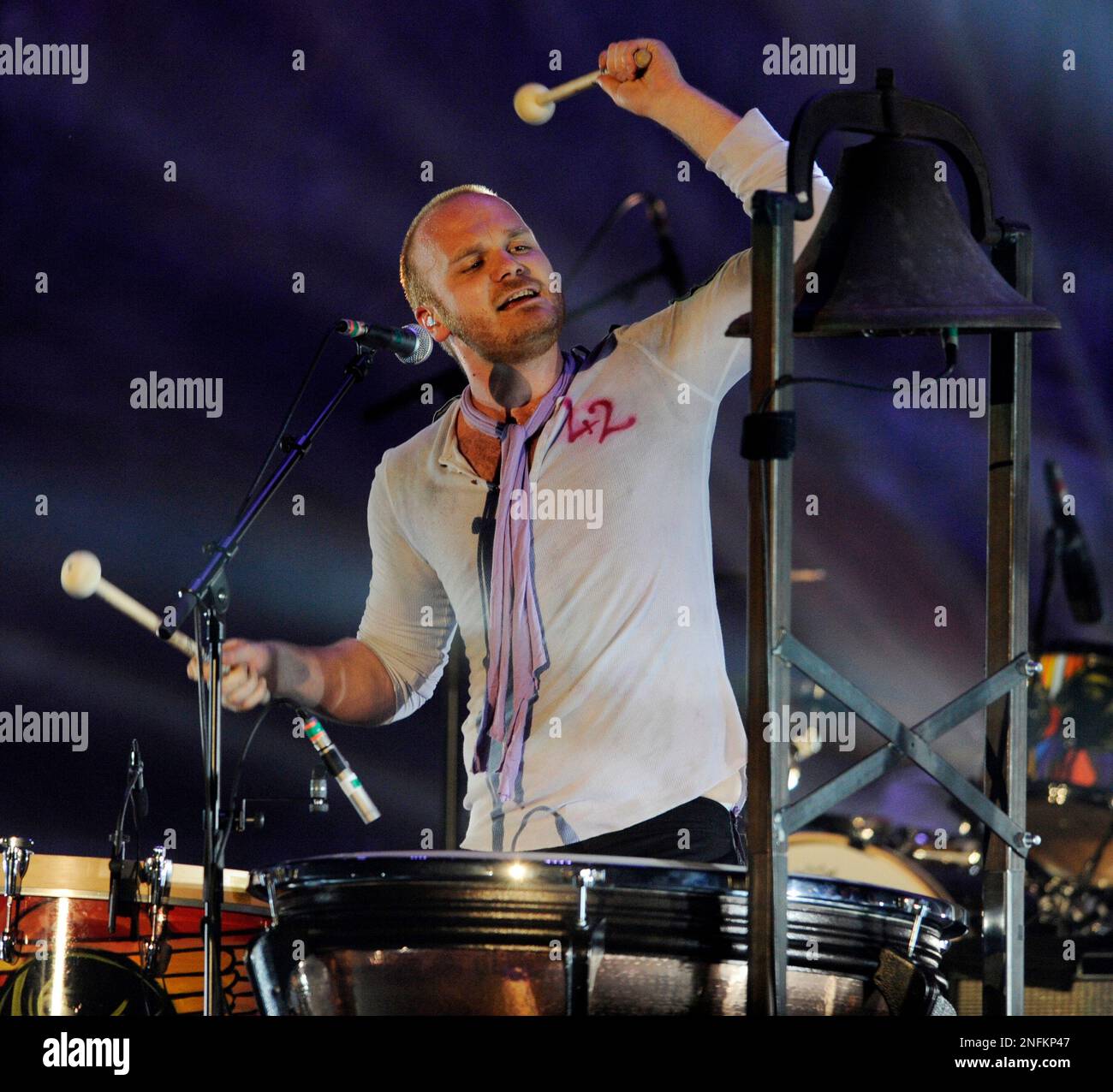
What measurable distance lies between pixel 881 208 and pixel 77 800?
120 inches

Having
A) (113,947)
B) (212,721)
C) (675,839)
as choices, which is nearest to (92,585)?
(212,721)

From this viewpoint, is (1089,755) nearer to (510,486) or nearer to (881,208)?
(510,486)

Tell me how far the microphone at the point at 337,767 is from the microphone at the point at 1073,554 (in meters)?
2.71

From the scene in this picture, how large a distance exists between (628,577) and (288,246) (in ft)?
6.54

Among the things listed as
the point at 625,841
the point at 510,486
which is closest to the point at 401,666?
the point at 510,486

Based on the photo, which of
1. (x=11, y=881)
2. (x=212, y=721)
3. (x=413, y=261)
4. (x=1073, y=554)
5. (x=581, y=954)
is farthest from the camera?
(x=1073, y=554)

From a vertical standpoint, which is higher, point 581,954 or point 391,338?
point 391,338

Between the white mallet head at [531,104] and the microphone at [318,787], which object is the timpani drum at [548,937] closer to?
the microphone at [318,787]

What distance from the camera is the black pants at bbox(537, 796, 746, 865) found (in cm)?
258

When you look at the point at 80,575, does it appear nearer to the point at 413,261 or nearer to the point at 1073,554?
the point at 413,261

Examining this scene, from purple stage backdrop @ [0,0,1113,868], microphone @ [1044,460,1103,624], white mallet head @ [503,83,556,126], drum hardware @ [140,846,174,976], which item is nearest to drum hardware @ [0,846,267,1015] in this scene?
drum hardware @ [140,846,174,976]

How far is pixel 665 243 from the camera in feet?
14.3

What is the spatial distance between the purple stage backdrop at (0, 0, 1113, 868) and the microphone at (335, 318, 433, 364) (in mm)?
1371

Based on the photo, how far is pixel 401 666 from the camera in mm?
3137
